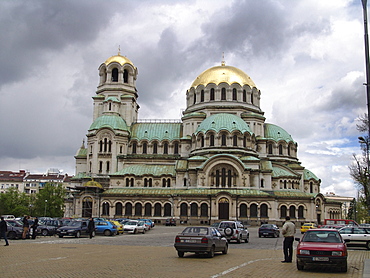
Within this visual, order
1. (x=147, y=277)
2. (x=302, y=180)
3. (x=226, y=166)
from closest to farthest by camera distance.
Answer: (x=147, y=277), (x=226, y=166), (x=302, y=180)

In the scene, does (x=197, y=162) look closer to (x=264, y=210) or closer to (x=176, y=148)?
(x=176, y=148)

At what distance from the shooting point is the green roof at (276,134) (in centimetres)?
8475

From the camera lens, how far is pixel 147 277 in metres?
14.7

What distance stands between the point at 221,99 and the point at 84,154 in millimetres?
28074

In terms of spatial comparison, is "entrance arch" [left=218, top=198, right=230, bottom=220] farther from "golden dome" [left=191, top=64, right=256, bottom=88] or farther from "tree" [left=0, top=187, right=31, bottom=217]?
"tree" [left=0, top=187, right=31, bottom=217]

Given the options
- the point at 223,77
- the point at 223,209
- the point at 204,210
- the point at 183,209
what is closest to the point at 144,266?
the point at 223,209

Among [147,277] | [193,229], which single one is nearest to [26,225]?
[193,229]

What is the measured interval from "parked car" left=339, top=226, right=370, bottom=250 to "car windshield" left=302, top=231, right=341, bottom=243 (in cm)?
1248

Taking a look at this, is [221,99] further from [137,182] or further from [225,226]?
[225,226]

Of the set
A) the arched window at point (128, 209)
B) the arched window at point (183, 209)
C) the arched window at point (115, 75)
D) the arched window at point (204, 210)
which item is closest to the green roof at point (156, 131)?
the arched window at point (115, 75)

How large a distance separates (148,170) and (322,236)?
203ft

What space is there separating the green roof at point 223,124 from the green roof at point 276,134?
7.33 metres

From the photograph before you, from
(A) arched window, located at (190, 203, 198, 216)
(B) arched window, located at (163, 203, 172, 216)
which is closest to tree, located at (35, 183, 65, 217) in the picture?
(B) arched window, located at (163, 203, 172, 216)

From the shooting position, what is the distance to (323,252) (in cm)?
1667
